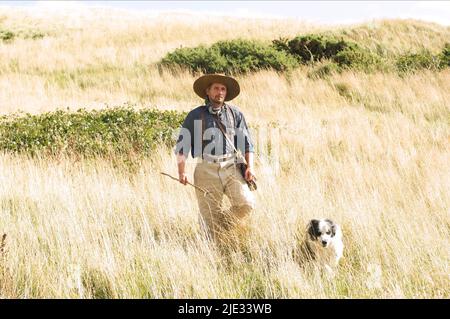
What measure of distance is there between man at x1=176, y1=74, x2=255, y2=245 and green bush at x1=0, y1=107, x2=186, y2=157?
285cm

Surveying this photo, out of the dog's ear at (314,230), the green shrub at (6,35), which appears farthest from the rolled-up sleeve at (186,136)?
the green shrub at (6,35)

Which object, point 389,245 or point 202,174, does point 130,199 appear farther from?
point 389,245

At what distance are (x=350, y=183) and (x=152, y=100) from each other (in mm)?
8202

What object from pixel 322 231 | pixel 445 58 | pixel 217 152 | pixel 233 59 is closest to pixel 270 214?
pixel 217 152

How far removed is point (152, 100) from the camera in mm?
12703

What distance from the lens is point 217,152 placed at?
4.12 metres

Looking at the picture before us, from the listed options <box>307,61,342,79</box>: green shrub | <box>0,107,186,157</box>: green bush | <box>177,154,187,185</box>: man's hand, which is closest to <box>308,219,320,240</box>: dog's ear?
<box>177,154,187,185</box>: man's hand

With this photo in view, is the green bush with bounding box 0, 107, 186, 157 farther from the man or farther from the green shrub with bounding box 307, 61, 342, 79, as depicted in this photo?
the green shrub with bounding box 307, 61, 342, 79

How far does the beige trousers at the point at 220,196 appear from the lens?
13.6ft

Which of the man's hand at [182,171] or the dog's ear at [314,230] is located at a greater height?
the man's hand at [182,171]

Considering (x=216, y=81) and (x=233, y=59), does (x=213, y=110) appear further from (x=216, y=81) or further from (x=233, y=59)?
(x=233, y=59)

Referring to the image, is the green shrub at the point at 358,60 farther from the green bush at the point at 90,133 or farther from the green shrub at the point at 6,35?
the green shrub at the point at 6,35

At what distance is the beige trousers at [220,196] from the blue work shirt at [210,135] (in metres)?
0.14
